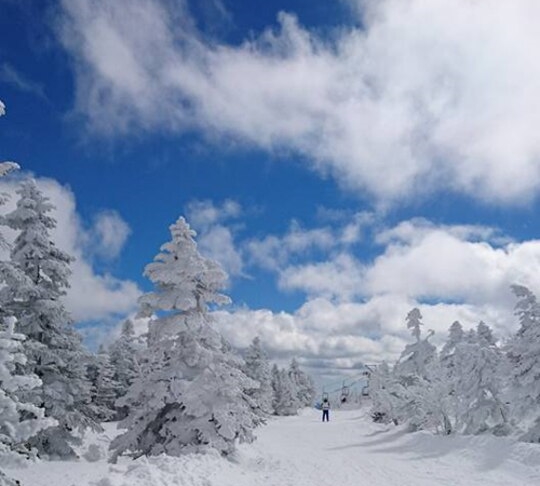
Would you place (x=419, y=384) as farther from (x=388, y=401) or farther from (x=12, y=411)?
(x=12, y=411)

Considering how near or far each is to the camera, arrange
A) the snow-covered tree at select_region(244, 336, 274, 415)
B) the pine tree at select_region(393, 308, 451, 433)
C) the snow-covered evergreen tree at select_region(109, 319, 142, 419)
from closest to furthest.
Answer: the pine tree at select_region(393, 308, 451, 433) → the snow-covered evergreen tree at select_region(109, 319, 142, 419) → the snow-covered tree at select_region(244, 336, 274, 415)

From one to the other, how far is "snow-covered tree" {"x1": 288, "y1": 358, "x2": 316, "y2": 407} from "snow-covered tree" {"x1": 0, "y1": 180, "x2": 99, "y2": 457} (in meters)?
82.0

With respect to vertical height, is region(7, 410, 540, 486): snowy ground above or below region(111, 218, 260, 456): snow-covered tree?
below

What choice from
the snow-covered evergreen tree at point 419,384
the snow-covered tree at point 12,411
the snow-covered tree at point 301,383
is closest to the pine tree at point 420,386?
the snow-covered evergreen tree at point 419,384

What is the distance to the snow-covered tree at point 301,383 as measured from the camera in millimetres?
108100

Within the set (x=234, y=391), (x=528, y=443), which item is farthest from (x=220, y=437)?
(x=528, y=443)

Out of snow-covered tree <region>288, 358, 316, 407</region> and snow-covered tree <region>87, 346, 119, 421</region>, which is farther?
snow-covered tree <region>288, 358, 316, 407</region>

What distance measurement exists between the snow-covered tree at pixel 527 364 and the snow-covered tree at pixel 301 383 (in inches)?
3196

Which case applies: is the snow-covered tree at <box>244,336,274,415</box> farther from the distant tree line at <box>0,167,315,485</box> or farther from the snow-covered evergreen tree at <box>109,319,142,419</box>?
the distant tree line at <box>0,167,315,485</box>

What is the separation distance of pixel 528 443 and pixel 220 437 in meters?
12.0

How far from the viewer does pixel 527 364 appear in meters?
22.9

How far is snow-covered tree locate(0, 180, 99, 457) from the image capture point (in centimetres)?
2248

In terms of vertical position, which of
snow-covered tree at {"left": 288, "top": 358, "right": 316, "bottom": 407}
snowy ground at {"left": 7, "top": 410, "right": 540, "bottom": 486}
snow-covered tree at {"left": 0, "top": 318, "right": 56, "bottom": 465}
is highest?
snow-covered tree at {"left": 288, "top": 358, "right": 316, "bottom": 407}

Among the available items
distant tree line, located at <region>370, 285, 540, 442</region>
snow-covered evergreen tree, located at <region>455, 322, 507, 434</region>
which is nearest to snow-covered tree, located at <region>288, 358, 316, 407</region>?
distant tree line, located at <region>370, 285, 540, 442</region>
